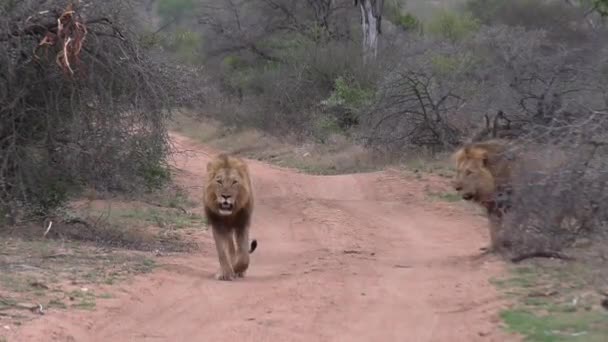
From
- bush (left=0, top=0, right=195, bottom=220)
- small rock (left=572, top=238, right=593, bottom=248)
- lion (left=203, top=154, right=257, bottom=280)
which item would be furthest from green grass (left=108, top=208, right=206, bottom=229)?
small rock (left=572, top=238, right=593, bottom=248)

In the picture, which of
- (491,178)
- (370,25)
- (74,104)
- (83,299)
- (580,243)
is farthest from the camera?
(370,25)

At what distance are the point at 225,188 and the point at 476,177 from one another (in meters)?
3.16

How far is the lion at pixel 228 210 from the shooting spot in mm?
11469

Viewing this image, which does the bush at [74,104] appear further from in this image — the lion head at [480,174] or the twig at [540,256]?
the twig at [540,256]

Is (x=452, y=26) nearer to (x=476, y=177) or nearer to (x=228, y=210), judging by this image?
(x=476, y=177)

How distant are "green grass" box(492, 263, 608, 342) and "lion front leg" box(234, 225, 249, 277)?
9.19 feet

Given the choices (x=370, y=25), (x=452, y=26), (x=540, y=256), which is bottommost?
(x=540, y=256)

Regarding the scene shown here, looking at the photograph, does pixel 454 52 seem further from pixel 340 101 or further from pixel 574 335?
pixel 574 335

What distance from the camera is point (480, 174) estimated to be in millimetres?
12484

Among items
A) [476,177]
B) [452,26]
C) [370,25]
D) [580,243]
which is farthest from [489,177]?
[452,26]

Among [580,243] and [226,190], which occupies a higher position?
[226,190]

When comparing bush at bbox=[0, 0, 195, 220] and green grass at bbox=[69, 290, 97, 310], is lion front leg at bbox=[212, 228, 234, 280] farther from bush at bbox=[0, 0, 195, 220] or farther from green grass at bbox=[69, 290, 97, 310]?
bush at bbox=[0, 0, 195, 220]

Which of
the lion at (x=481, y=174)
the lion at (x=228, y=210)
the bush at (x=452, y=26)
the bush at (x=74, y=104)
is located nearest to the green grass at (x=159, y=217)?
the bush at (x=74, y=104)

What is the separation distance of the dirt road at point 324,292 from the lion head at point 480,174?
0.86 metres
